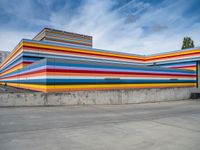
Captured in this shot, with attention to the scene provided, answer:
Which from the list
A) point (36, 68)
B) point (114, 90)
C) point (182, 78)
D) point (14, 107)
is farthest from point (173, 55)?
point (14, 107)

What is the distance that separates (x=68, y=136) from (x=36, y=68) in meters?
9.46

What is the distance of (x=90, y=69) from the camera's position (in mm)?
13688

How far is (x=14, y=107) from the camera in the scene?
10.3 m

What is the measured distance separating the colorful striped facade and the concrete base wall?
637 millimetres

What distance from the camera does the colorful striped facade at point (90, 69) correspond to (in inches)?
482

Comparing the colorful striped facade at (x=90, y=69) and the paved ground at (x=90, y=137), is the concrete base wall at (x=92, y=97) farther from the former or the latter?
the paved ground at (x=90, y=137)

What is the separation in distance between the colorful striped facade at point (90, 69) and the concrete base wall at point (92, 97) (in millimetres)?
637

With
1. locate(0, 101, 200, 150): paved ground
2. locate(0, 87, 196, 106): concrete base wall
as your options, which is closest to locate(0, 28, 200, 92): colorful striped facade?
locate(0, 87, 196, 106): concrete base wall

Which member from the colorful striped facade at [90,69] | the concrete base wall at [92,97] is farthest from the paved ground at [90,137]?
the colorful striped facade at [90,69]

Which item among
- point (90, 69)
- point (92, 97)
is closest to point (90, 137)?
point (92, 97)

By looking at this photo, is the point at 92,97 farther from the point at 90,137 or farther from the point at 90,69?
the point at 90,137

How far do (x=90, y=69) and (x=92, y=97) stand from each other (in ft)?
7.26

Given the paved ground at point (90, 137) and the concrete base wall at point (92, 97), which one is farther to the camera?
the concrete base wall at point (92, 97)

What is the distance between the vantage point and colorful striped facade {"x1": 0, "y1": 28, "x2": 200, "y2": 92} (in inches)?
482
